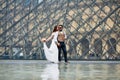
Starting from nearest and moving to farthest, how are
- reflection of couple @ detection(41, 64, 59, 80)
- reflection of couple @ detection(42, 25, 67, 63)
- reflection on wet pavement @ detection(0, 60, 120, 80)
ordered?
reflection of couple @ detection(41, 64, 59, 80) < reflection on wet pavement @ detection(0, 60, 120, 80) < reflection of couple @ detection(42, 25, 67, 63)

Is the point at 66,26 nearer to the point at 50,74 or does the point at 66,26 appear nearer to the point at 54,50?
the point at 54,50

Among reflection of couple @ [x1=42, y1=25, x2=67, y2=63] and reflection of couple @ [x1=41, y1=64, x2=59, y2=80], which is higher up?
reflection of couple @ [x1=42, y1=25, x2=67, y2=63]

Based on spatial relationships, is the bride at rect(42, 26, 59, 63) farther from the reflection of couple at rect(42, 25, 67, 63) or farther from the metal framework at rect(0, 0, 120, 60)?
the metal framework at rect(0, 0, 120, 60)

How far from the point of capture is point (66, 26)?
18.6 metres

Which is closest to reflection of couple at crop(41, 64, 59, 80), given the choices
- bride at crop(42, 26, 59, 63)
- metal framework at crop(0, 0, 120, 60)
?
bride at crop(42, 26, 59, 63)

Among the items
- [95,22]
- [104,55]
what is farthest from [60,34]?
[95,22]

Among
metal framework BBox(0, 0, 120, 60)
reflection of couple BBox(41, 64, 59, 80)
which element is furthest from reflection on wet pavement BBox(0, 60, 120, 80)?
metal framework BBox(0, 0, 120, 60)

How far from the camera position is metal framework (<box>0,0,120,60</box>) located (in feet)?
57.4

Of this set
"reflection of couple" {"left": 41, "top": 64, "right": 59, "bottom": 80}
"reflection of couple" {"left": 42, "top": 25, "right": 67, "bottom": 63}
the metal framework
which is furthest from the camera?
the metal framework

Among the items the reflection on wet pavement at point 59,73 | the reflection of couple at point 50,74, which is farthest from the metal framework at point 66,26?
the reflection of couple at point 50,74

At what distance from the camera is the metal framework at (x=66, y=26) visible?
57.4ft

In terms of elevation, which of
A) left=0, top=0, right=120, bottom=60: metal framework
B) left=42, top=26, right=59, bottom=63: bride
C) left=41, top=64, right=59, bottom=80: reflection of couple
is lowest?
left=41, top=64, right=59, bottom=80: reflection of couple

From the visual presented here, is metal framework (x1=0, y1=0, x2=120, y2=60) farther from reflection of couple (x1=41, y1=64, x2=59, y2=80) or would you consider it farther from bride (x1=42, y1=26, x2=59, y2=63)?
reflection of couple (x1=41, y1=64, x2=59, y2=80)

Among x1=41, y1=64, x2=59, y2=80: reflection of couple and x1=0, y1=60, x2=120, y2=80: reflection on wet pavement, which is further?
x1=0, y1=60, x2=120, y2=80: reflection on wet pavement
